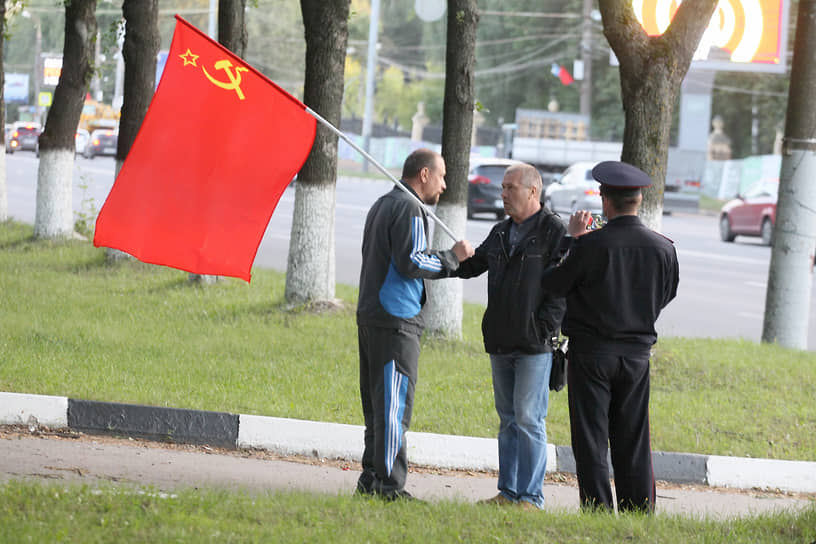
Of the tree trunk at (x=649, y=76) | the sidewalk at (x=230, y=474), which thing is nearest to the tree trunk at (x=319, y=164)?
the tree trunk at (x=649, y=76)

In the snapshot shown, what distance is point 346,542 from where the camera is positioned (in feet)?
14.5

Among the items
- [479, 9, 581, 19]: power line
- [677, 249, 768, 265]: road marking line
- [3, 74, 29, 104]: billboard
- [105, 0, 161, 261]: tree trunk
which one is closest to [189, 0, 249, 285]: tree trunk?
[105, 0, 161, 261]: tree trunk

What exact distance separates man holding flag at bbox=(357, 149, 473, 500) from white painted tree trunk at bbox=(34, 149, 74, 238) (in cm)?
1195

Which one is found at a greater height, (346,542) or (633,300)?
(633,300)

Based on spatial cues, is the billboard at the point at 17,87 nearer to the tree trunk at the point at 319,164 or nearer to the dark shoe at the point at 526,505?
the tree trunk at the point at 319,164

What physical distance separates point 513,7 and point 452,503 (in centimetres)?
6670

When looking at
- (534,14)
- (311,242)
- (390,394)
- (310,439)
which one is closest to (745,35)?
(311,242)

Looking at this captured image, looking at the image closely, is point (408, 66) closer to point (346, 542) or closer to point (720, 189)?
point (720, 189)

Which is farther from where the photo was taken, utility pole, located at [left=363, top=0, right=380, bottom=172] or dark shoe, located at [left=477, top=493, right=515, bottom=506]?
utility pole, located at [left=363, top=0, right=380, bottom=172]

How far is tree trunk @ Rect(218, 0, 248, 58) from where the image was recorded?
13133 mm

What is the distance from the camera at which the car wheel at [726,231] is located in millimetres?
26984

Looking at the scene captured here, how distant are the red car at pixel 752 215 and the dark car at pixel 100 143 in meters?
34.6

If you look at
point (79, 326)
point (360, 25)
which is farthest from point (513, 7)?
point (79, 326)

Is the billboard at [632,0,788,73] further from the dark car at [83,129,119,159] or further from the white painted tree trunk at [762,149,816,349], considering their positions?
the dark car at [83,129,119,159]
